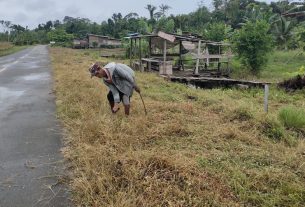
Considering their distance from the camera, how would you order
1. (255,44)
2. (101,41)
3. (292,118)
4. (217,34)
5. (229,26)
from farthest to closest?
(101,41)
(229,26)
(217,34)
(255,44)
(292,118)

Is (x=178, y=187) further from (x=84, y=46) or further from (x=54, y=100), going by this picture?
(x=84, y=46)

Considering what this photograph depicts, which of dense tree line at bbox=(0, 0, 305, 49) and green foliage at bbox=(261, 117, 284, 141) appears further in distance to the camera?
dense tree line at bbox=(0, 0, 305, 49)

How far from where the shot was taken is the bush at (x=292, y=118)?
6703 millimetres

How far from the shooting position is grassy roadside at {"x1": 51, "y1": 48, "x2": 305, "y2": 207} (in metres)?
3.76

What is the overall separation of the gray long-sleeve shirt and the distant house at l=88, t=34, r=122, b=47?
58.8 metres

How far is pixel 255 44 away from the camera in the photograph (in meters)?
20.7

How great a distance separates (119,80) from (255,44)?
15866 mm

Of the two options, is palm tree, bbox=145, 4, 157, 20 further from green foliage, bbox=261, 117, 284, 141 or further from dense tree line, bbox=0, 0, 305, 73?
green foliage, bbox=261, 117, 284, 141

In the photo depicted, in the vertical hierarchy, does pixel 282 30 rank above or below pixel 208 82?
above

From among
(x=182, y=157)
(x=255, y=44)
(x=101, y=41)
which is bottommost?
(x=182, y=157)

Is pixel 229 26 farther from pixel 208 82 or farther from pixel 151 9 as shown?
pixel 151 9

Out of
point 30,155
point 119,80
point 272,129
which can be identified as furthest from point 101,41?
point 30,155

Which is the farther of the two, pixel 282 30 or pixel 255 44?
pixel 282 30

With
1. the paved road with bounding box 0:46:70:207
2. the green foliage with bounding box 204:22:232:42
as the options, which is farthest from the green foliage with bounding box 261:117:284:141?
the green foliage with bounding box 204:22:232:42
